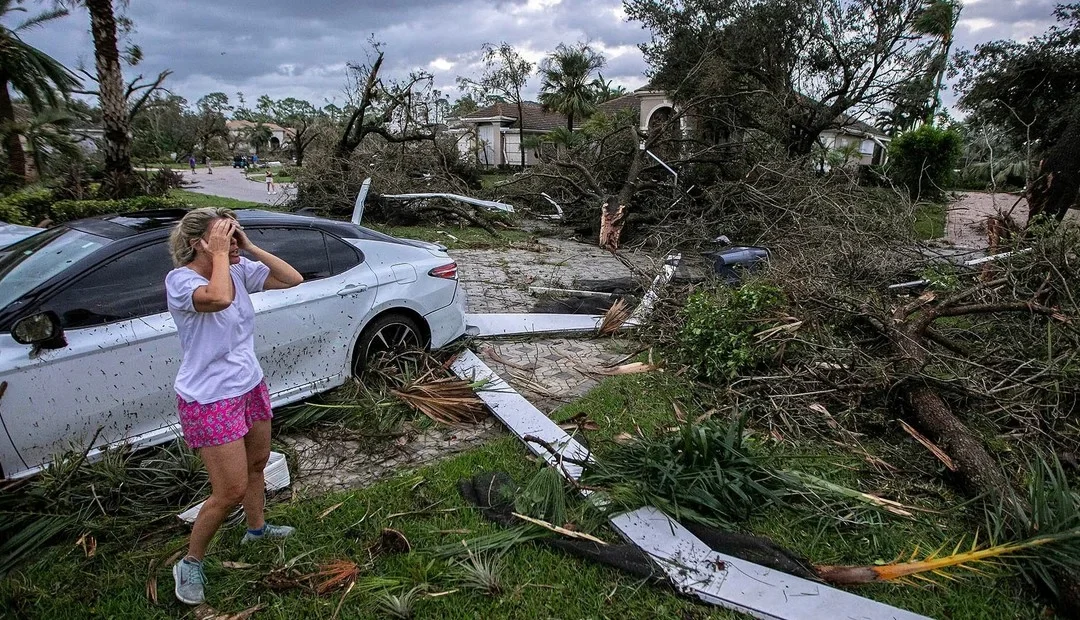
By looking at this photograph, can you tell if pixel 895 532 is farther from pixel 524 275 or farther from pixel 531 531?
pixel 524 275

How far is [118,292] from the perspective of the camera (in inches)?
136

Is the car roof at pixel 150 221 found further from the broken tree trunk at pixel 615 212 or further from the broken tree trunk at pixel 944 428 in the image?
the broken tree trunk at pixel 615 212

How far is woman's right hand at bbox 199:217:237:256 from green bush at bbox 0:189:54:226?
12172mm

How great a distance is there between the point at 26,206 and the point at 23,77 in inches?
296

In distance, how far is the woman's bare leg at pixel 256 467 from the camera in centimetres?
284

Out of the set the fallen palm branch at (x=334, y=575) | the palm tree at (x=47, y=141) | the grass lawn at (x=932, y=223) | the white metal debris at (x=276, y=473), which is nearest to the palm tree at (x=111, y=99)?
the palm tree at (x=47, y=141)

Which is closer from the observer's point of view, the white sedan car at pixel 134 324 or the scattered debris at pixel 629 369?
the white sedan car at pixel 134 324

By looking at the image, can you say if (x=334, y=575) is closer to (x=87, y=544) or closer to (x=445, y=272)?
(x=87, y=544)

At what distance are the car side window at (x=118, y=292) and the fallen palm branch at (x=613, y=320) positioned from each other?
13.8 feet

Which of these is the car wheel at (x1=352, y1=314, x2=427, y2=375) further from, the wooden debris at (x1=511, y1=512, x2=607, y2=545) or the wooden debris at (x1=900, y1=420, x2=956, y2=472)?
the wooden debris at (x1=900, y1=420, x2=956, y2=472)

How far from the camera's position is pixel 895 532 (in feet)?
10.6

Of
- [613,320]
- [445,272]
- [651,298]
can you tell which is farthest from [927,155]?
[445,272]

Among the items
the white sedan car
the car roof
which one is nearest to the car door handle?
the white sedan car

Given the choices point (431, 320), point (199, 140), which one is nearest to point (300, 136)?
point (431, 320)
